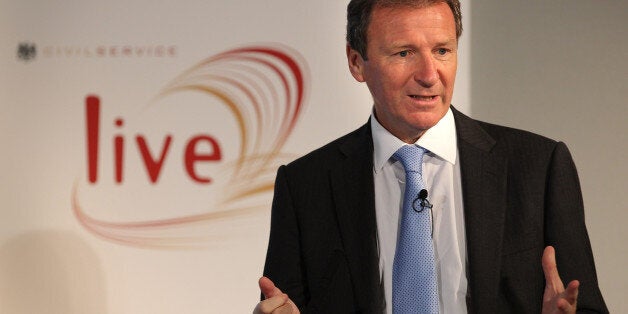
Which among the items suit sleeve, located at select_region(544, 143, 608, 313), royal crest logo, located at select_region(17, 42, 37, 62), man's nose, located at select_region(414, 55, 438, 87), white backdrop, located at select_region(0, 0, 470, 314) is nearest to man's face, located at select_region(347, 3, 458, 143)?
man's nose, located at select_region(414, 55, 438, 87)

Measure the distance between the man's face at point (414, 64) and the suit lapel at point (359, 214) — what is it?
0.38 feet

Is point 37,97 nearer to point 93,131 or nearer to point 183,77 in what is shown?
point 93,131

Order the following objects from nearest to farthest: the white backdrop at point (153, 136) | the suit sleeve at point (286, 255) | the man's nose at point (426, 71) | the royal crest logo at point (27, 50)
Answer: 1. the man's nose at point (426, 71)
2. the suit sleeve at point (286, 255)
3. the white backdrop at point (153, 136)
4. the royal crest logo at point (27, 50)

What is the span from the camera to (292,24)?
3047 mm

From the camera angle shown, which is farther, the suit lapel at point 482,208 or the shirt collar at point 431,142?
the shirt collar at point 431,142

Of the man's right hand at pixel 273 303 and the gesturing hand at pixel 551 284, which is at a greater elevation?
the gesturing hand at pixel 551 284

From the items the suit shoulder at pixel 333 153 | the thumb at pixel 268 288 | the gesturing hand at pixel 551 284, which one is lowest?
the thumb at pixel 268 288

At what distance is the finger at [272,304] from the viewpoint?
64.3 inches

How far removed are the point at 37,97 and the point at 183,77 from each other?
0.57 m

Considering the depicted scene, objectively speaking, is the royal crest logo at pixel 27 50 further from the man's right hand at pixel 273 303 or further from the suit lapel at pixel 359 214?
the man's right hand at pixel 273 303

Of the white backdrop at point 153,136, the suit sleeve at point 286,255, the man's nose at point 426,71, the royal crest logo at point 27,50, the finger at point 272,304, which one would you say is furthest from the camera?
the royal crest logo at point 27,50

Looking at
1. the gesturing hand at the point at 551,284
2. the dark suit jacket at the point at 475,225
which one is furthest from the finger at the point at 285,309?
the gesturing hand at the point at 551,284

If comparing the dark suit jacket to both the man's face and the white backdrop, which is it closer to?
the man's face

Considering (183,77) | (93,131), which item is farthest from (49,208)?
(183,77)
